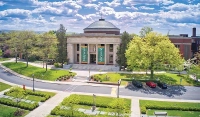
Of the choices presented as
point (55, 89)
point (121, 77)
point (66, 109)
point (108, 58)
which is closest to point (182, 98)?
point (121, 77)

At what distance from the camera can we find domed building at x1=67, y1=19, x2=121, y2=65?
6788 cm

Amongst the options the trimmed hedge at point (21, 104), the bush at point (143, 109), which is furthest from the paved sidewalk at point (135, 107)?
the trimmed hedge at point (21, 104)

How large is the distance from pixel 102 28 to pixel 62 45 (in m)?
19.3

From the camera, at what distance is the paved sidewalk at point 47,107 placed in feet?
102

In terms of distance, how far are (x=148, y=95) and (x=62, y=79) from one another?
2260 centimetres

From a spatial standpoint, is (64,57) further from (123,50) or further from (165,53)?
(165,53)

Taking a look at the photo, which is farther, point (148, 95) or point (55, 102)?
point (148, 95)

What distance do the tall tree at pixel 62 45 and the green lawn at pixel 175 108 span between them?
39144 millimetres

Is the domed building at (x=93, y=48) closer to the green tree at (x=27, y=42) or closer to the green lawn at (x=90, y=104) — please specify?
the green tree at (x=27, y=42)

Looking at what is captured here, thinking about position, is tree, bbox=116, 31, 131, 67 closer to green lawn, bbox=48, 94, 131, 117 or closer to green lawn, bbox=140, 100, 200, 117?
green lawn, bbox=48, 94, 131, 117

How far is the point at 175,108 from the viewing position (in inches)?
1298

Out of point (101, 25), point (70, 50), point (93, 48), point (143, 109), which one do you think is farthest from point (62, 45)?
point (143, 109)

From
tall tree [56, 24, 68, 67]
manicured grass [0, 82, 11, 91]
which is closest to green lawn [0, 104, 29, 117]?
manicured grass [0, 82, 11, 91]

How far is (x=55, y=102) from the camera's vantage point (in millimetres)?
36156
